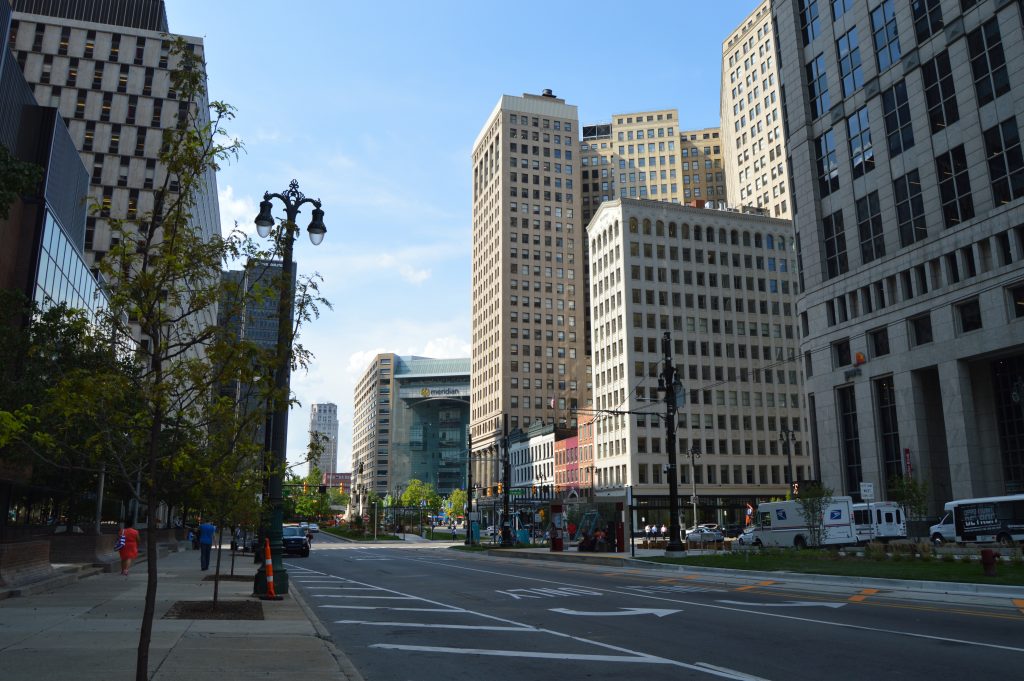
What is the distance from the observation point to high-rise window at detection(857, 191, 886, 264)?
182 ft

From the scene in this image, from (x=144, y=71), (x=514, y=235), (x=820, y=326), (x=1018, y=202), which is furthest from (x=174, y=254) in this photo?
(x=514, y=235)

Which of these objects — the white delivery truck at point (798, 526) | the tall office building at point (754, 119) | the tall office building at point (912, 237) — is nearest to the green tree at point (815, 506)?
the white delivery truck at point (798, 526)

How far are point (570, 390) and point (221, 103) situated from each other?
132m

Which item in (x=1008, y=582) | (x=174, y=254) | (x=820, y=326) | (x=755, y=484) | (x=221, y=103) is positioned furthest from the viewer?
(x=755, y=484)

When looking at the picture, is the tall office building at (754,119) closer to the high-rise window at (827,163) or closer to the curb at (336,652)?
the high-rise window at (827,163)

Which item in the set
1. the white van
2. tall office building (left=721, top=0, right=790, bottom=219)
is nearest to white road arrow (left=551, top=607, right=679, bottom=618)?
the white van

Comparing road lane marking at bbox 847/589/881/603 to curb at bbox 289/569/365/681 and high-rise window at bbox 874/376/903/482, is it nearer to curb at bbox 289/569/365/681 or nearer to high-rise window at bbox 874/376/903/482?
curb at bbox 289/569/365/681

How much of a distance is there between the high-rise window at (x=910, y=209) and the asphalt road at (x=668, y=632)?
1449 inches

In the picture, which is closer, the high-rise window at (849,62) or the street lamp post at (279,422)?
the street lamp post at (279,422)

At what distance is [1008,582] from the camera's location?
19.5 metres

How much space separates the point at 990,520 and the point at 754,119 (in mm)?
98039

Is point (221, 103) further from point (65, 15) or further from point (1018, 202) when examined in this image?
point (65, 15)

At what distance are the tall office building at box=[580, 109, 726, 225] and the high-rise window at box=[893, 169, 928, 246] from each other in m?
102

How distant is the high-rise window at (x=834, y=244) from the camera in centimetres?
5928
